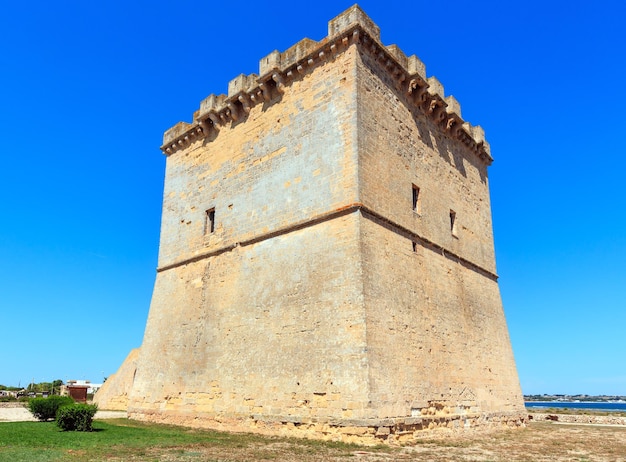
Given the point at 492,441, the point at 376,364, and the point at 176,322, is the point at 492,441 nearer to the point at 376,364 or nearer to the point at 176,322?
the point at 376,364

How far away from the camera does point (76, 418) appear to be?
411 inches

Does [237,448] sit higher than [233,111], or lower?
lower

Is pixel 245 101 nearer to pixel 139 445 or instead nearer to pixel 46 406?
pixel 139 445

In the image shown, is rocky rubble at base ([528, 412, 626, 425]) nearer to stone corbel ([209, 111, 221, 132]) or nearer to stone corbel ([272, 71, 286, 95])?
stone corbel ([272, 71, 286, 95])

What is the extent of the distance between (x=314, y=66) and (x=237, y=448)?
8983mm

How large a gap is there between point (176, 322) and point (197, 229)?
9.23 ft

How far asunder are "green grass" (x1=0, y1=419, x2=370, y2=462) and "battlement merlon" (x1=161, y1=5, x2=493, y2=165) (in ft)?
28.5

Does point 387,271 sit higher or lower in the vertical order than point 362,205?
lower

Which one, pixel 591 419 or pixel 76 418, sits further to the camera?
pixel 591 419

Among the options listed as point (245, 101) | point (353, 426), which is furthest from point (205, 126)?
point (353, 426)

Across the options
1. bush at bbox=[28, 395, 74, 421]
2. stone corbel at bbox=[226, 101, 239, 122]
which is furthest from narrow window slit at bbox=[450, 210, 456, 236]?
bush at bbox=[28, 395, 74, 421]

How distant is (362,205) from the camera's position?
417 inches

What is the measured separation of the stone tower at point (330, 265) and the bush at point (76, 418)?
275 cm

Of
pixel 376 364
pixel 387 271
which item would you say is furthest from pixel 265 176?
pixel 376 364
